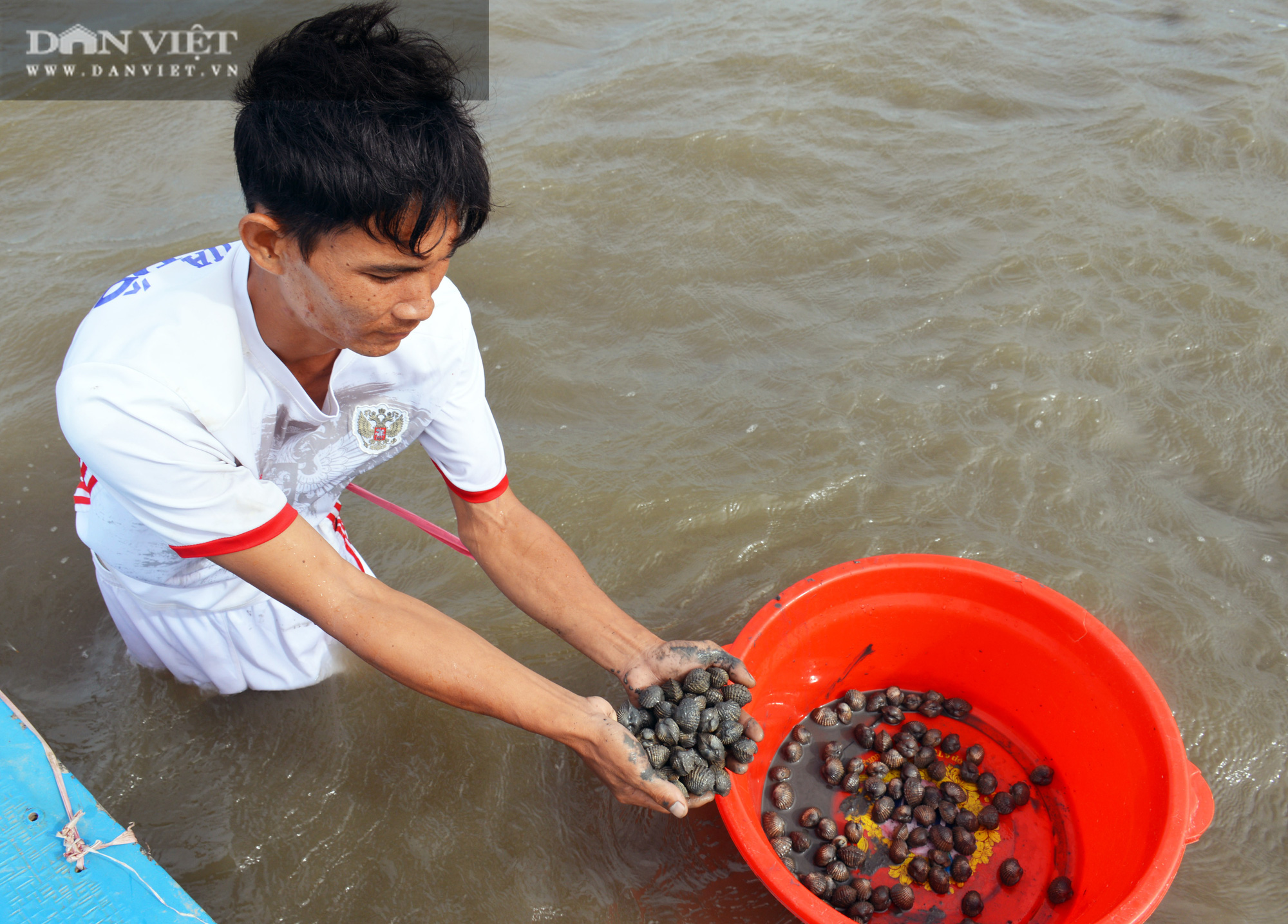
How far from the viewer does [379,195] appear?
1518mm

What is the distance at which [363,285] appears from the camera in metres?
1.68

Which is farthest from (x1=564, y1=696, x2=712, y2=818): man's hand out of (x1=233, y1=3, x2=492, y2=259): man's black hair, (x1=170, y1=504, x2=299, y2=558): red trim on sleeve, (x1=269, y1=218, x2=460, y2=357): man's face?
(x1=233, y1=3, x2=492, y2=259): man's black hair

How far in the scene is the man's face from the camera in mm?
1624

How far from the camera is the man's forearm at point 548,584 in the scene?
2.46 metres

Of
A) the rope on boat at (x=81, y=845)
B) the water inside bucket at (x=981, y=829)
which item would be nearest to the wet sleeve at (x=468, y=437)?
the rope on boat at (x=81, y=845)

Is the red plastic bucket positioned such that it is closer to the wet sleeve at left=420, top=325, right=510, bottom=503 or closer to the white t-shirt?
the wet sleeve at left=420, top=325, right=510, bottom=503

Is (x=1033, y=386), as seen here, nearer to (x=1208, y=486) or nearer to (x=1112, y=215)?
(x=1208, y=486)

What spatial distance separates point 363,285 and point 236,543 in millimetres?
643

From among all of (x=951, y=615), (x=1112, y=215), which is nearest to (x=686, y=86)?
(x=1112, y=215)

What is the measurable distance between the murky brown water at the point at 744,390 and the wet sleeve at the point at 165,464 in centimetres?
116

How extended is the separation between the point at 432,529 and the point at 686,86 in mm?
3922

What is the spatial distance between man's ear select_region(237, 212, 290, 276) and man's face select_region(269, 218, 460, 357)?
0.05 feet

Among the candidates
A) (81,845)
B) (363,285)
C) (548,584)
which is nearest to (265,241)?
(363,285)

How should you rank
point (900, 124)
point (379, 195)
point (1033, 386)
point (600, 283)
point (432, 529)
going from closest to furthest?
1. point (379, 195)
2. point (432, 529)
3. point (1033, 386)
4. point (600, 283)
5. point (900, 124)
